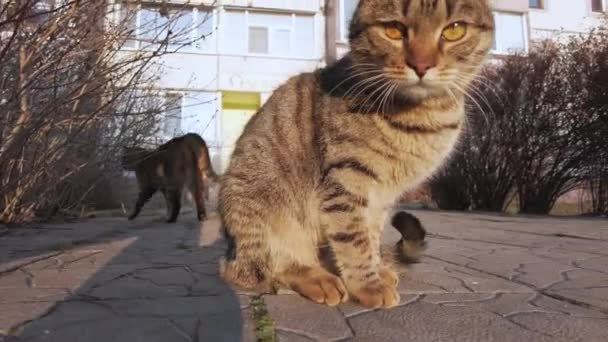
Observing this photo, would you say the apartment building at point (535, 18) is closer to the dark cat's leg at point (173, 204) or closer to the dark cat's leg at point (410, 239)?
the dark cat's leg at point (173, 204)

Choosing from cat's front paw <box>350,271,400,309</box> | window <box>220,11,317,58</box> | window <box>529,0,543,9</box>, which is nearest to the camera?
cat's front paw <box>350,271,400,309</box>

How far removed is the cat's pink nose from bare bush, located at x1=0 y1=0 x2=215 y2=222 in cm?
131

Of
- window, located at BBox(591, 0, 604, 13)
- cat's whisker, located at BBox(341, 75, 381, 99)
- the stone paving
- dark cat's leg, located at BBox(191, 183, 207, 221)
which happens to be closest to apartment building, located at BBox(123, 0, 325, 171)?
dark cat's leg, located at BBox(191, 183, 207, 221)

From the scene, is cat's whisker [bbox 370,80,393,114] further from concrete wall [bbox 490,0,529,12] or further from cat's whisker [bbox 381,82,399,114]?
concrete wall [bbox 490,0,529,12]

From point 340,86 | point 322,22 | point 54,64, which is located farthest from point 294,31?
point 340,86

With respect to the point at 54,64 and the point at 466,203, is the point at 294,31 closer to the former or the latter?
the point at 466,203

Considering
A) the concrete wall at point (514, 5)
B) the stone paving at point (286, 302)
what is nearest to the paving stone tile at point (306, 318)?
the stone paving at point (286, 302)

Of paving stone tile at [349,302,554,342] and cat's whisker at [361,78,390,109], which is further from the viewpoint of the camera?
cat's whisker at [361,78,390,109]

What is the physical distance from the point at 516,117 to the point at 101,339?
777 centimetres

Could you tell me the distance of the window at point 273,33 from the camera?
13070 mm

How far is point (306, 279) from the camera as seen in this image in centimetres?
178

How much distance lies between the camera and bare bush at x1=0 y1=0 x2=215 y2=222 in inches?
108

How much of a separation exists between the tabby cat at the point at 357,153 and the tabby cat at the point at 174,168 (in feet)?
14.1

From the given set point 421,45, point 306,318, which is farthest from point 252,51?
point 306,318
